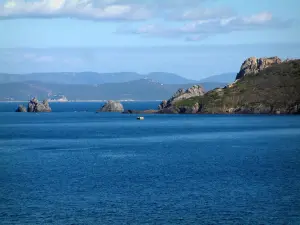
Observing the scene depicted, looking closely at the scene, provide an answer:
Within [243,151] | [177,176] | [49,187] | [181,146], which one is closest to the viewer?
[49,187]

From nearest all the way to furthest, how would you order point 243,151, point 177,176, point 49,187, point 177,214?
1. point 177,214
2. point 49,187
3. point 177,176
4. point 243,151

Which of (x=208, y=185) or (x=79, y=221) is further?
(x=208, y=185)

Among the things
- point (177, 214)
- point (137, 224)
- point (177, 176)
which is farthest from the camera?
point (177, 176)

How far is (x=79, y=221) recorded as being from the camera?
71.4 metres

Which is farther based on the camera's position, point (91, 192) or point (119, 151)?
point (119, 151)

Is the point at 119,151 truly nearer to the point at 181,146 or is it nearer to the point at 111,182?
the point at 181,146

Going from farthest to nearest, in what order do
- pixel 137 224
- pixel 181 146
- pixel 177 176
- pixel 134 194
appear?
1. pixel 181 146
2. pixel 177 176
3. pixel 134 194
4. pixel 137 224

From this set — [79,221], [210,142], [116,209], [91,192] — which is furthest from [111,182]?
[210,142]

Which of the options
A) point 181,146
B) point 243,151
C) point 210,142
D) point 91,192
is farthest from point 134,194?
point 210,142

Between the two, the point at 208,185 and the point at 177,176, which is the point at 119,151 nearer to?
the point at 177,176

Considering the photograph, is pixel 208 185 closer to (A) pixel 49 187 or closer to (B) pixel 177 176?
(B) pixel 177 176

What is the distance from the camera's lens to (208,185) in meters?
94.4

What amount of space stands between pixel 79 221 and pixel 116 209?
7.27 meters

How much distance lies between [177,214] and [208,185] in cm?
2049
